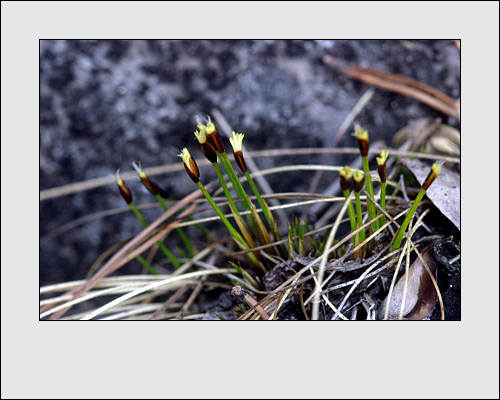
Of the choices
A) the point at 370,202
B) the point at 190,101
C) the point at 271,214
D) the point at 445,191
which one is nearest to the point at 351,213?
the point at 370,202

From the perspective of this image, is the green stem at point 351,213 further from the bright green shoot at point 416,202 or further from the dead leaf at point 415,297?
the dead leaf at point 415,297

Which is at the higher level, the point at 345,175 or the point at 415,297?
the point at 345,175

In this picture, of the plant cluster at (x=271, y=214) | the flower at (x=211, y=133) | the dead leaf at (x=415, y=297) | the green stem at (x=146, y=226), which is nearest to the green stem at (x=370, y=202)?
the plant cluster at (x=271, y=214)

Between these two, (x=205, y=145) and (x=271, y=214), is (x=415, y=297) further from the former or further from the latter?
(x=205, y=145)

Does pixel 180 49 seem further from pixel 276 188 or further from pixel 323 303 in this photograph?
pixel 323 303

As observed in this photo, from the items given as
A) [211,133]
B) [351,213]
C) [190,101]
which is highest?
[190,101]

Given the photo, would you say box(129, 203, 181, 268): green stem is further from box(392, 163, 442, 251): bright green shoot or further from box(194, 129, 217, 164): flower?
box(392, 163, 442, 251): bright green shoot

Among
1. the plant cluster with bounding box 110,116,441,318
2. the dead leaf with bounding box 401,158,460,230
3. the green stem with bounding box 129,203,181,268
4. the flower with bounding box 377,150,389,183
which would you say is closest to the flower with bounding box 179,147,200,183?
the plant cluster with bounding box 110,116,441,318
